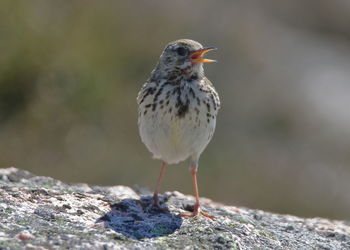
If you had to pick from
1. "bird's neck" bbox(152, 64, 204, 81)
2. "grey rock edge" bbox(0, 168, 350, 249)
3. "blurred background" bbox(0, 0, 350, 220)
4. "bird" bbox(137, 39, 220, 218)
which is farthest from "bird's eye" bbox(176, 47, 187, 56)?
"blurred background" bbox(0, 0, 350, 220)

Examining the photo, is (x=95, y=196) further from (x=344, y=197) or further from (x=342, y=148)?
(x=342, y=148)

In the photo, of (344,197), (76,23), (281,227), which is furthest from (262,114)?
(281,227)

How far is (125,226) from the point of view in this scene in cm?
552

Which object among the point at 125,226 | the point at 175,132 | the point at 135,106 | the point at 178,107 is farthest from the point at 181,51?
the point at 135,106

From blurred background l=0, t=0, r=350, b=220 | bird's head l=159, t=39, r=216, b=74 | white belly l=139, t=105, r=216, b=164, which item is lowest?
white belly l=139, t=105, r=216, b=164

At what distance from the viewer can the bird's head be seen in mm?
7000

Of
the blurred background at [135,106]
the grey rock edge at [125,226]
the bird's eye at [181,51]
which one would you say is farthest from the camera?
the blurred background at [135,106]

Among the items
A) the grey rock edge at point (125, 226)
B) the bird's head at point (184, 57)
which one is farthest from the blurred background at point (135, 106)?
the grey rock edge at point (125, 226)

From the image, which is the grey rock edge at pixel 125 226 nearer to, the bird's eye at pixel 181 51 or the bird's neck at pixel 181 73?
the bird's neck at pixel 181 73

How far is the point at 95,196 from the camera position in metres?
6.32

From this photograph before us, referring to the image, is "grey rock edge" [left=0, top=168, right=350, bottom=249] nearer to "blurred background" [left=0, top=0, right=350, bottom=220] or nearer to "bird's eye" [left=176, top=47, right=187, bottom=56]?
"bird's eye" [left=176, top=47, right=187, bottom=56]

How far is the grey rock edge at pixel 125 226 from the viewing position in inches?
195

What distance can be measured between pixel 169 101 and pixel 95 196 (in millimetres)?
A: 1136

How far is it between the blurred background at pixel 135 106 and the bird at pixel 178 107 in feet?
21.8
